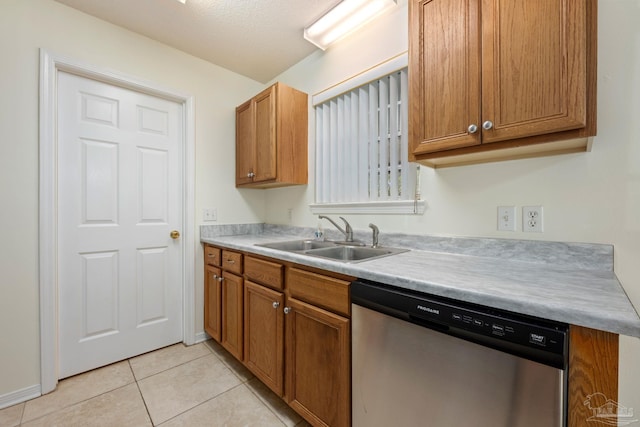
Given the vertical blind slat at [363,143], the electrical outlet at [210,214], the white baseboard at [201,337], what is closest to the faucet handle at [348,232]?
the vertical blind slat at [363,143]

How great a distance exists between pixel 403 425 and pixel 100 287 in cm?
213

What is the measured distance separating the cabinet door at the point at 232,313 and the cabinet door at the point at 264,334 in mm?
75

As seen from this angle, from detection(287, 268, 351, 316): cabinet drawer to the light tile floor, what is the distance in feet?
2.36

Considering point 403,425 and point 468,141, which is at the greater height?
point 468,141

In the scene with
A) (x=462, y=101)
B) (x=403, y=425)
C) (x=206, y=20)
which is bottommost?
(x=403, y=425)

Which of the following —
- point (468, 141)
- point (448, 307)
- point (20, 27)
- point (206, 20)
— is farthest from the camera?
point (206, 20)

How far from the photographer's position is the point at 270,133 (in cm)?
210

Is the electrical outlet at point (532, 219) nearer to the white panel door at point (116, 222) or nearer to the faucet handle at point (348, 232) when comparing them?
the faucet handle at point (348, 232)

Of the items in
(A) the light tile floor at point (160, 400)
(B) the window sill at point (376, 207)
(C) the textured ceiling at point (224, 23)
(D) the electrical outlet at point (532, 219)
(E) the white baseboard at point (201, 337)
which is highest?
(C) the textured ceiling at point (224, 23)

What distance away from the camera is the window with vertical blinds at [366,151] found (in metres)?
1.66

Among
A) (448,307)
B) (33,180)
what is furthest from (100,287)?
(448,307)

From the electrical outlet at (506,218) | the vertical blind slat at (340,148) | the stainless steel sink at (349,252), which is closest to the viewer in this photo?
the electrical outlet at (506,218)

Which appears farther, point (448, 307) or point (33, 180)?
point (33, 180)

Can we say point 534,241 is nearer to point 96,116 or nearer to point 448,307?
point 448,307
